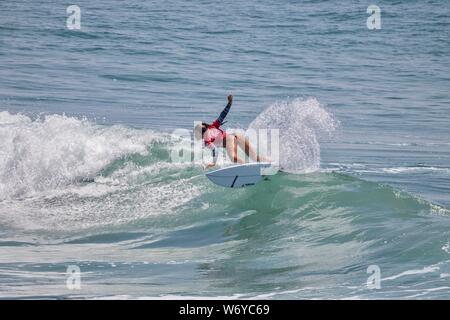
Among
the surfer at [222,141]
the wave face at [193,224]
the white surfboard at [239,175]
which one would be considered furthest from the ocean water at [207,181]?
the surfer at [222,141]

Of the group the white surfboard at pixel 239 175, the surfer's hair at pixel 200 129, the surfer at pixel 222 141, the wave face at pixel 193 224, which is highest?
the surfer's hair at pixel 200 129

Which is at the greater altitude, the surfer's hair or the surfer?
the surfer's hair

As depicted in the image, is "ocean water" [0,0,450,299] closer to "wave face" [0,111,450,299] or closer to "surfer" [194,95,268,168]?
"wave face" [0,111,450,299]

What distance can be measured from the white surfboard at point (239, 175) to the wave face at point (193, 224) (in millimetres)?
519

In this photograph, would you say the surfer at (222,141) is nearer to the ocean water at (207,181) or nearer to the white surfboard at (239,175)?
the white surfboard at (239,175)

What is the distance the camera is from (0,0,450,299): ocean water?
10141mm

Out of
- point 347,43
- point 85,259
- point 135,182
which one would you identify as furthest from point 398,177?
point 347,43

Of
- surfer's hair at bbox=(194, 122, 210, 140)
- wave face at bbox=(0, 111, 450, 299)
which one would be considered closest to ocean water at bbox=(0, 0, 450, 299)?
wave face at bbox=(0, 111, 450, 299)

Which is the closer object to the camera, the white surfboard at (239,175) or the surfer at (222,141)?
the white surfboard at (239,175)

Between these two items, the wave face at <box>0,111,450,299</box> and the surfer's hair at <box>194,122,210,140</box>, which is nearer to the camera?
the wave face at <box>0,111,450,299</box>

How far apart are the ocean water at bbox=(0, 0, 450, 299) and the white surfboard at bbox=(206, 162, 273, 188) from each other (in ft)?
1.73

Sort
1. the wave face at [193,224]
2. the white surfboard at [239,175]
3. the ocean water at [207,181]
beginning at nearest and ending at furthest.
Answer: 1. the wave face at [193,224]
2. the ocean water at [207,181]
3. the white surfboard at [239,175]

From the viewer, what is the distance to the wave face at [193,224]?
9.71 meters

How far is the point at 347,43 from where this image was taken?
38.5 m
